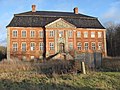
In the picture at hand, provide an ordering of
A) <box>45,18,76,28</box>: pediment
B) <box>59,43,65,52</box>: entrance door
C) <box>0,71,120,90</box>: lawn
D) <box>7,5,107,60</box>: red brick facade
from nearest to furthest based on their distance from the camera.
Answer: <box>0,71,120,90</box>: lawn, <box>7,5,107,60</box>: red brick facade, <box>45,18,76,28</box>: pediment, <box>59,43,65,52</box>: entrance door

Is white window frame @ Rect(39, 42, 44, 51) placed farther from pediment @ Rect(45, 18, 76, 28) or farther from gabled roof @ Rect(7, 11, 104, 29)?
pediment @ Rect(45, 18, 76, 28)

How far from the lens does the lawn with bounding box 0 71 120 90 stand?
10.7 meters

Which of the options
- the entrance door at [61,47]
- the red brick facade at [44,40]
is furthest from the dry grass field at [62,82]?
the entrance door at [61,47]

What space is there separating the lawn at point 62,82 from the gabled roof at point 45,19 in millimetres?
35140

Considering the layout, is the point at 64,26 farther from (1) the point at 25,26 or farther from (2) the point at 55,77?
(2) the point at 55,77

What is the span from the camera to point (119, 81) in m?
11.9

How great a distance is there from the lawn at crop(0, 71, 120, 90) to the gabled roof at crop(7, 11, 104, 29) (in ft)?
115

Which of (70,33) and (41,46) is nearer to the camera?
(41,46)

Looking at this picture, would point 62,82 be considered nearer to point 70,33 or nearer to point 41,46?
point 41,46

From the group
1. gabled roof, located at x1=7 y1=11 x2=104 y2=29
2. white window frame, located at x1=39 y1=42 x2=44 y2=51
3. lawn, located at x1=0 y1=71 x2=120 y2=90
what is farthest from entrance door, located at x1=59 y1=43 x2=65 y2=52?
lawn, located at x1=0 y1=71 x2=120 y2=90

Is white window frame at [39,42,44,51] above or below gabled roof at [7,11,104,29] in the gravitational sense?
below

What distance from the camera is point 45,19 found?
49000 millimetres

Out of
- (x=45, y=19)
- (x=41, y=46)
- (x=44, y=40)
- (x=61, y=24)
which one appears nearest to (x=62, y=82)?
(x=41, y=46)

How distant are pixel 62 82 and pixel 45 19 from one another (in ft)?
126
